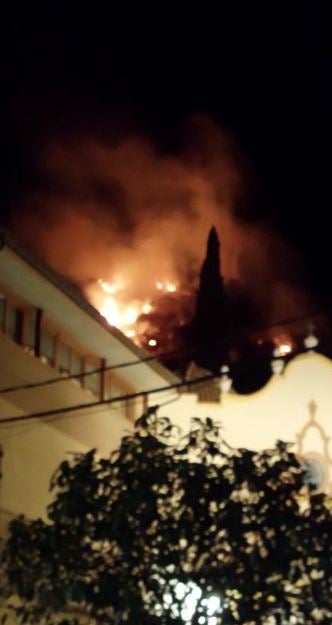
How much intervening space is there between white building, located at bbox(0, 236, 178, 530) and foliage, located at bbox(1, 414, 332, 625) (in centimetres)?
571

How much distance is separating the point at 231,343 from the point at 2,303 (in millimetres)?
49113

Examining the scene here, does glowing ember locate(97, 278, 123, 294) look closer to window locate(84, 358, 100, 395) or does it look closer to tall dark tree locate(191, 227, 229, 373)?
tall dark tree locate(191, 227, 229, 373)

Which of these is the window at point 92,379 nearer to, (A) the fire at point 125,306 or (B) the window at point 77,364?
(B) the window at point 77,364

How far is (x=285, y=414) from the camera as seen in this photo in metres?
29.8

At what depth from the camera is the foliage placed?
1242cm

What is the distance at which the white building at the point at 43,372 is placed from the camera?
2006 cm

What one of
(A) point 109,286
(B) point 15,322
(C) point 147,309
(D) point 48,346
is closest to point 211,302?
(C) point 147,309

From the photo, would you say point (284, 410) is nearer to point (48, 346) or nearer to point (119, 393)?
point (119, 393)

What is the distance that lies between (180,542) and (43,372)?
30.4 ft

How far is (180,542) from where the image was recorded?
41.7ft

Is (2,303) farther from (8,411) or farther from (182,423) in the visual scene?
(182,423)

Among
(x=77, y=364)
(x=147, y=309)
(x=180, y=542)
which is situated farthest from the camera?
(x=147, y=309)

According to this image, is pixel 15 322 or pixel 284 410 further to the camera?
pixel 284 410

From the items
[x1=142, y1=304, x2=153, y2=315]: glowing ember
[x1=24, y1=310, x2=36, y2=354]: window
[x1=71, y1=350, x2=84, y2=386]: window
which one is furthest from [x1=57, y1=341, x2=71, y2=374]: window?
[x1=142, y1=304, x2=153, y2=315]: glowing ember
